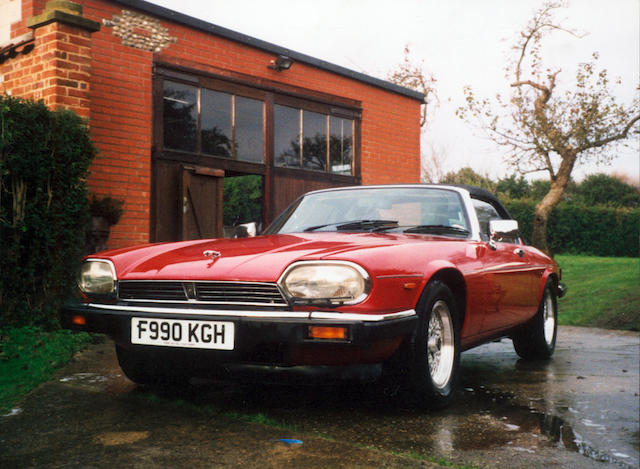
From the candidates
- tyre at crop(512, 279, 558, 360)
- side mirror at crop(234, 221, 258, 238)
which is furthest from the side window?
side mirror at crop(234, 221, 258, 238)

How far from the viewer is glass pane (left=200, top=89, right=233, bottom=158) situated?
1019 centimetres

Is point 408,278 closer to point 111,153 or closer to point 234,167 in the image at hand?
point 111,153

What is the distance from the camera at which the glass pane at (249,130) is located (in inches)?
424

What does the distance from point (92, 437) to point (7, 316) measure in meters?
3.56

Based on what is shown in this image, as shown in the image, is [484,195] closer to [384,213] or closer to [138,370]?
[384,213]

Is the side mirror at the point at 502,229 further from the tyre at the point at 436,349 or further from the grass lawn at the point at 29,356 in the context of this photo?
the grass lawn at the point at 29,356

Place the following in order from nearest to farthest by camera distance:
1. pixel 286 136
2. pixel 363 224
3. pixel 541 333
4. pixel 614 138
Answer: pixel 363 224 → pixel 541 333 → pixel 286 136 → pixel 614 138

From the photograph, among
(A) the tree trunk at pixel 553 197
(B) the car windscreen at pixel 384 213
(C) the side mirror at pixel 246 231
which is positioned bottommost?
(C) the side mirror at pixel 246 231

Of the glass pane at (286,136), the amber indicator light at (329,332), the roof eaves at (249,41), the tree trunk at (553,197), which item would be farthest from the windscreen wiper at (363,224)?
the tree trunk at (553,197)

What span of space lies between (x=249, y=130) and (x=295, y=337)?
8.36 metres

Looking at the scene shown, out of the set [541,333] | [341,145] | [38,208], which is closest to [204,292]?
[541,333]

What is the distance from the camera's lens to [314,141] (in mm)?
12234

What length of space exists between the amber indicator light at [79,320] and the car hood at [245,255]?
29 cm

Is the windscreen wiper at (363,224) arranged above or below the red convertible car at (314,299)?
above
